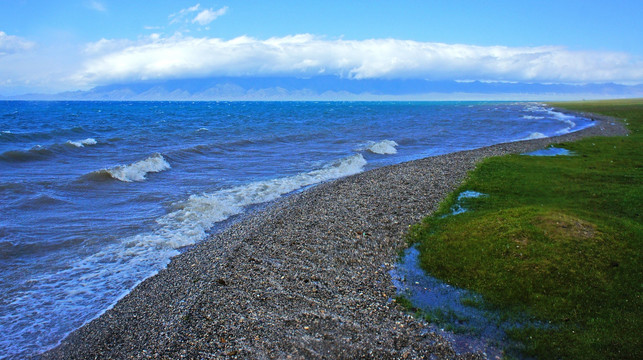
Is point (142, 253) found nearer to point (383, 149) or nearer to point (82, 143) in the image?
point (383, 149)

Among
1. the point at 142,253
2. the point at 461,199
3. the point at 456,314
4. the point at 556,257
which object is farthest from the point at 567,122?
the point at 142,253

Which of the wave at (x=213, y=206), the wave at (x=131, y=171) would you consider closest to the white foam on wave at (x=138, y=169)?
the wave at (x=131, y=171)

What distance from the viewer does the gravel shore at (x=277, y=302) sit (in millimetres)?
9461

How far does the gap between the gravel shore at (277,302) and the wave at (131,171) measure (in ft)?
56.6

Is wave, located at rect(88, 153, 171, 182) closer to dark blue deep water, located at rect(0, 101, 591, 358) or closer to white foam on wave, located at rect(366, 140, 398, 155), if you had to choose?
dark blue deep water, located at rect(0, 101, 591, 358)

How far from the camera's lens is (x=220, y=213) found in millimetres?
22078

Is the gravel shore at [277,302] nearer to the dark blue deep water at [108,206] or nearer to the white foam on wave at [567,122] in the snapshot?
the dark blue deep water at [108,206]

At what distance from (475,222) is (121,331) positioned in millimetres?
13590

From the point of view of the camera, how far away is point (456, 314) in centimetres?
1090

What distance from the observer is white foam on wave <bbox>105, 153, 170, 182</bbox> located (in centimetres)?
3185

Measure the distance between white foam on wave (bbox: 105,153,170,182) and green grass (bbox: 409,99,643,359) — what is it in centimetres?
2445

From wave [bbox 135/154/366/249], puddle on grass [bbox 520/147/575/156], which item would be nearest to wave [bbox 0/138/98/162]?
wave [bbox 135/154/366/249]

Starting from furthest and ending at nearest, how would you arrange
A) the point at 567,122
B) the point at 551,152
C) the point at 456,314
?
the point at 567,122
the point at 551,152
the point at 456,314

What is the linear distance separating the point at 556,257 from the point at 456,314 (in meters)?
4.72
